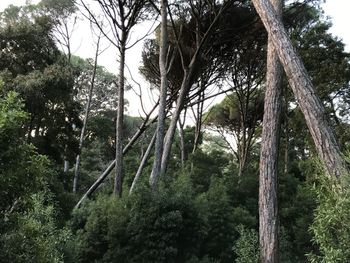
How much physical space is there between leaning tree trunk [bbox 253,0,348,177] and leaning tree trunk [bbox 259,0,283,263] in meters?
0.82

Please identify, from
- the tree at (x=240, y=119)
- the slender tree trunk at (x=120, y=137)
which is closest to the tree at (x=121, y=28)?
the slender tree trunk at (x=120, y=137)

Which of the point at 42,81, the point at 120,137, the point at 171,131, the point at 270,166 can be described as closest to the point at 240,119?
the point at 171,131

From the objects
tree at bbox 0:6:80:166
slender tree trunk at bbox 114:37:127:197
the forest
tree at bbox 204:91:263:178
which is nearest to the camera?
the forest

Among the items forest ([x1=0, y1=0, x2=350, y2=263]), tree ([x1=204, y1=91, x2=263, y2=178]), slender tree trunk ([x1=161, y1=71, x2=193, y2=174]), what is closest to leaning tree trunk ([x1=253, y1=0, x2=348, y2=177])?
forest ([x1=0, y1=0, x2=350, y2=263])

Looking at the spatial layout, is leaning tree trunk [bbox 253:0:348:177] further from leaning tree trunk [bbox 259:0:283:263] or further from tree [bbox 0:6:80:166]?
tree [bbox 0:6:80:166]

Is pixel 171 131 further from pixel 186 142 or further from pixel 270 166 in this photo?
pixel 186 142

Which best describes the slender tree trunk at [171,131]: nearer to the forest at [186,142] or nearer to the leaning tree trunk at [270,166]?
the forest at [186,142]

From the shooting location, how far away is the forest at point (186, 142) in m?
4.74

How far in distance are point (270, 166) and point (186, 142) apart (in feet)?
54.9

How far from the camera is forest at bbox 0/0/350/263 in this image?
4.74m

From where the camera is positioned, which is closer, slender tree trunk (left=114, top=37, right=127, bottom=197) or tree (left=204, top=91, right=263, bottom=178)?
slender tree trunk (left=114, top=37, right=127, bottom=197)

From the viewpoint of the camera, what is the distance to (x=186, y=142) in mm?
24688

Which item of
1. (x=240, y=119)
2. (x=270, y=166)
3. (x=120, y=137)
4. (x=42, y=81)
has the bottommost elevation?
(x=270, y=166)

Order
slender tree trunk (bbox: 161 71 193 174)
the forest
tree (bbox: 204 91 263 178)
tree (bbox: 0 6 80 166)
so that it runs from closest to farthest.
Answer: the forest, slender tree trunk (bbox: 161 71 193 174), tree (bbox: 0 6 80 166), tree (bbox: 204 91 263 178)
